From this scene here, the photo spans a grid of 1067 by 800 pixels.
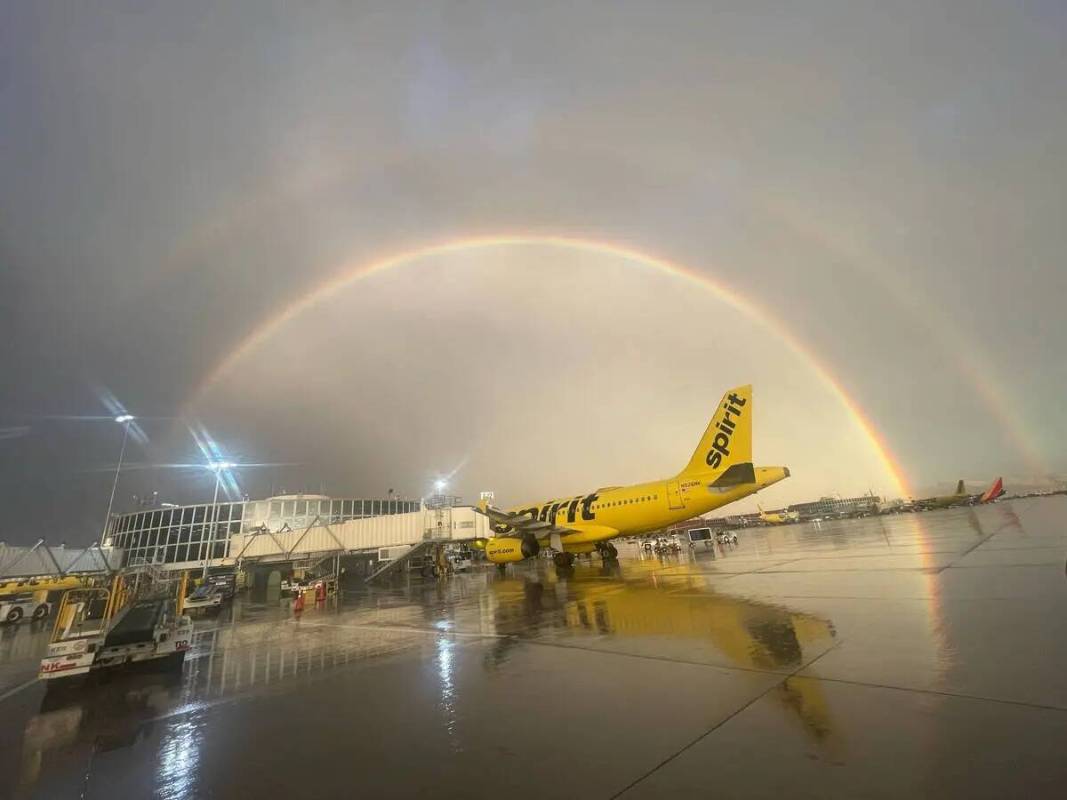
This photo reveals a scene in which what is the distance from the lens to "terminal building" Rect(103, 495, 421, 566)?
212 ft

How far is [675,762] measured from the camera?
155 inches

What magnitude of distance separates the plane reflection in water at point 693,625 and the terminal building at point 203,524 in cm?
5698

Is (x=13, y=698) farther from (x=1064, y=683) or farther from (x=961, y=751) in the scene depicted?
(x=1064, y=683)

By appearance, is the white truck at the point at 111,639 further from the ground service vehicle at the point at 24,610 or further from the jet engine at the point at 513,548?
the ground service vehicle at the point at 24,610

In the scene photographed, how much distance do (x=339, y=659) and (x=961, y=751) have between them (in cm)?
1006

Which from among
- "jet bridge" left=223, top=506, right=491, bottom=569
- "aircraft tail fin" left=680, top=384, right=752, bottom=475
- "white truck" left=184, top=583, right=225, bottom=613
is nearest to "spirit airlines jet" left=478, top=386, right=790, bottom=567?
"aircraft tail fin" left=680, top=384, right=752, bottom=475

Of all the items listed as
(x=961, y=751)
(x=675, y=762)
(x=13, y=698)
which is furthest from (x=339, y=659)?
(x=961, y=751)

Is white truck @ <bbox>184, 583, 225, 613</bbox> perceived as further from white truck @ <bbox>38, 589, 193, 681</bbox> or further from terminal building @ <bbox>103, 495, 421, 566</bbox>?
terminal building @ <bbox>103, 495, 421, 566</bbox>

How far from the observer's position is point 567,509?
31.1 m

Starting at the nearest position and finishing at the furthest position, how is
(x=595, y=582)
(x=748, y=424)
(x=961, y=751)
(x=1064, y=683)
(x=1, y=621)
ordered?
1. (x=961, y=751)
2. (x=1064, y=683)
3. (x=595, y=582)
4. (x=748, y=424)
5. (x=1, y=621)

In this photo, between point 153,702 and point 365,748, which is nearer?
point 365,748

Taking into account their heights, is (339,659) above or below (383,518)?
below

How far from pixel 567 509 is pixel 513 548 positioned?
4.36 metres

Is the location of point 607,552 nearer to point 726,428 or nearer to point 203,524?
point 726,428
